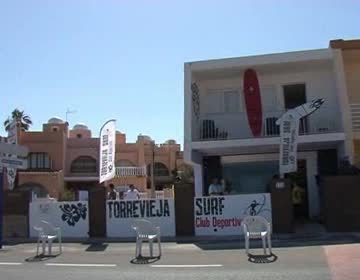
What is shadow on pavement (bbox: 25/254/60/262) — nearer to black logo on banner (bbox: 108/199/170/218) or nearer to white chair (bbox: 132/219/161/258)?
white chair (bbox: 132/219/161/258)

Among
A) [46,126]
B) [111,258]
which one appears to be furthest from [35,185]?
[111,258]

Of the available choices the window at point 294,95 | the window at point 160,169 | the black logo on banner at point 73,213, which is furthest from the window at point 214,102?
the window at point 160,169

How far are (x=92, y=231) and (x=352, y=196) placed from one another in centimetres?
897

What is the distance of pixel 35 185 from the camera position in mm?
55688

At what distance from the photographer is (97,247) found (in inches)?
730

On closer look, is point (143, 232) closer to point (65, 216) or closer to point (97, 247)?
point (97, 247)

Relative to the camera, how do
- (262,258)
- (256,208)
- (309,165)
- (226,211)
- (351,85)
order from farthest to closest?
(309,165), (351,85), (226,211), (256,208), (262,258)

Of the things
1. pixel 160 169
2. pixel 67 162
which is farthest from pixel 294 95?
pixel 160 169

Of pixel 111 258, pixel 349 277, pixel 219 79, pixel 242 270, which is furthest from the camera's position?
pixel 219 79

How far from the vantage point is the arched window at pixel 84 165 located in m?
63.3

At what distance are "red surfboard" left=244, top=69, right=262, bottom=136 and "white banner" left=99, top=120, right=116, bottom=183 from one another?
566cm

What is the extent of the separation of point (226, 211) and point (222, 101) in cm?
687

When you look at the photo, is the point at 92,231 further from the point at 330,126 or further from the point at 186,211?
the point at 330,126

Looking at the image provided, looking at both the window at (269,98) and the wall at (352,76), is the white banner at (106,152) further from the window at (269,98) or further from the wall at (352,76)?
the wall at (352,76)
